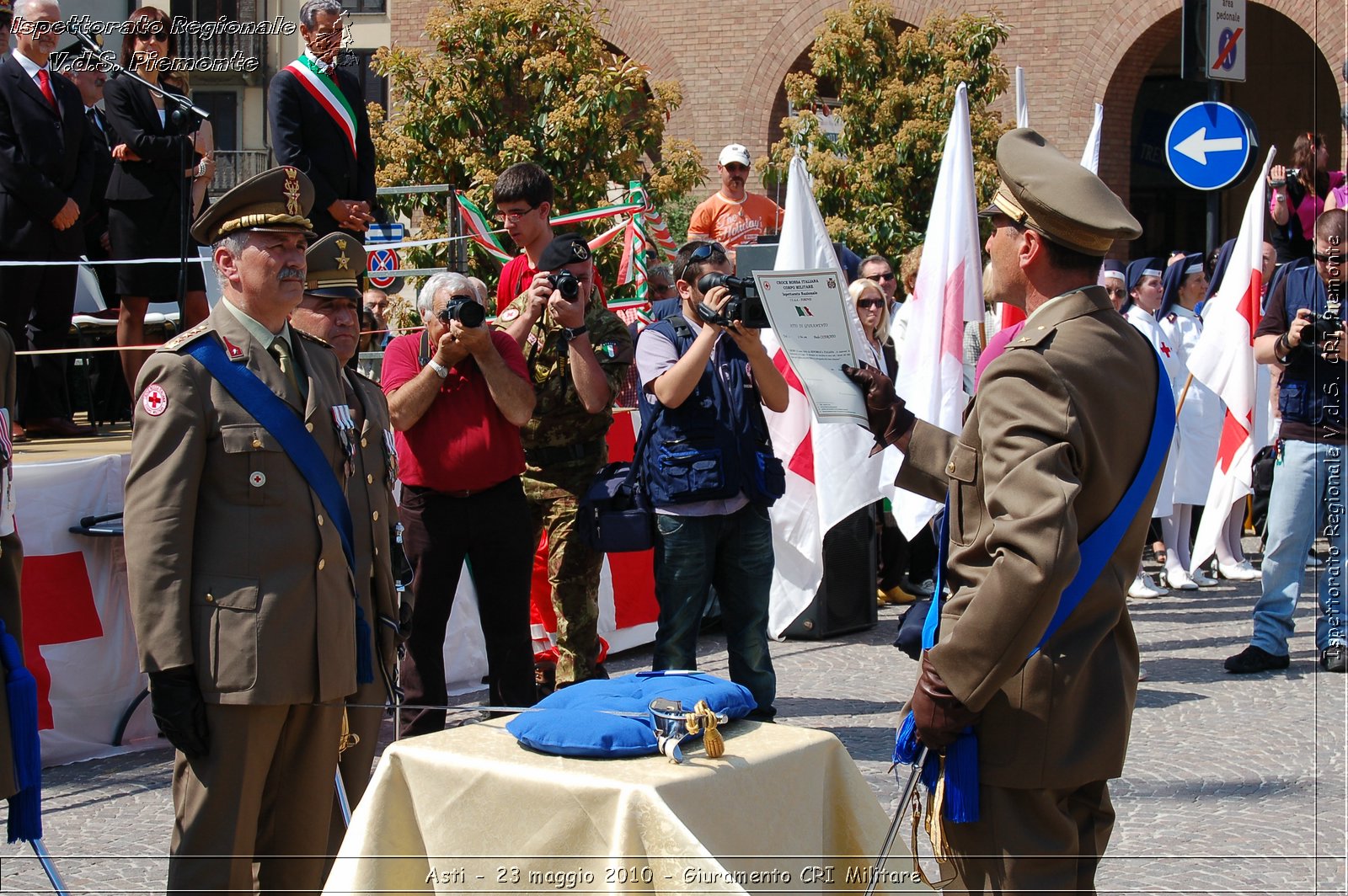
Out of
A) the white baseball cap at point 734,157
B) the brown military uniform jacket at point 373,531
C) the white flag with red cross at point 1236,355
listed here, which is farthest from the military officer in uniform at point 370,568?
the white baseball cap at point 734,157

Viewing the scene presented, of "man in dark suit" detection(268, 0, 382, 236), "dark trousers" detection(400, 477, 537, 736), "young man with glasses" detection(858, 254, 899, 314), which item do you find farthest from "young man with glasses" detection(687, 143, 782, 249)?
"dark trousers" detection(400, 477, 537, 736)

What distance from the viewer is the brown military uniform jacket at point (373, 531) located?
13.7 ft

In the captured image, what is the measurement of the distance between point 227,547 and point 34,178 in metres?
5.32

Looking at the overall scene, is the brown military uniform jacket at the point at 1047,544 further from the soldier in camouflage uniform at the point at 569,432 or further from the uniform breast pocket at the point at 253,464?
the soldier in camouflage uniform at the point at 569,432

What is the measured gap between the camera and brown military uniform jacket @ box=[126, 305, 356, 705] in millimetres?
3529

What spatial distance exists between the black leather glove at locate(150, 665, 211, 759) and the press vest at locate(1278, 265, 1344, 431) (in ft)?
19.8

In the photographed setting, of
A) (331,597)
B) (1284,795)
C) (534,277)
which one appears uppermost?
(534,277)

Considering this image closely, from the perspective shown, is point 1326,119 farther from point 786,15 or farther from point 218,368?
point 218,368

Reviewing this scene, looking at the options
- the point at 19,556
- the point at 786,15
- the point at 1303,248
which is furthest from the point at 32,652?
the point at 786,15

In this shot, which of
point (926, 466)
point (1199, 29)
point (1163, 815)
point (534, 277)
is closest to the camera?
point (926, 466)

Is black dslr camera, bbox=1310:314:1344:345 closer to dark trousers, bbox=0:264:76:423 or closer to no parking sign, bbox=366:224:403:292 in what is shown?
dark trousers, bbox=0:264:76:423

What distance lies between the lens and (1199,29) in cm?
1140

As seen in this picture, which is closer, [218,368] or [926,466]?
[926,466]

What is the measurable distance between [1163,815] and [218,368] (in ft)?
12.4
